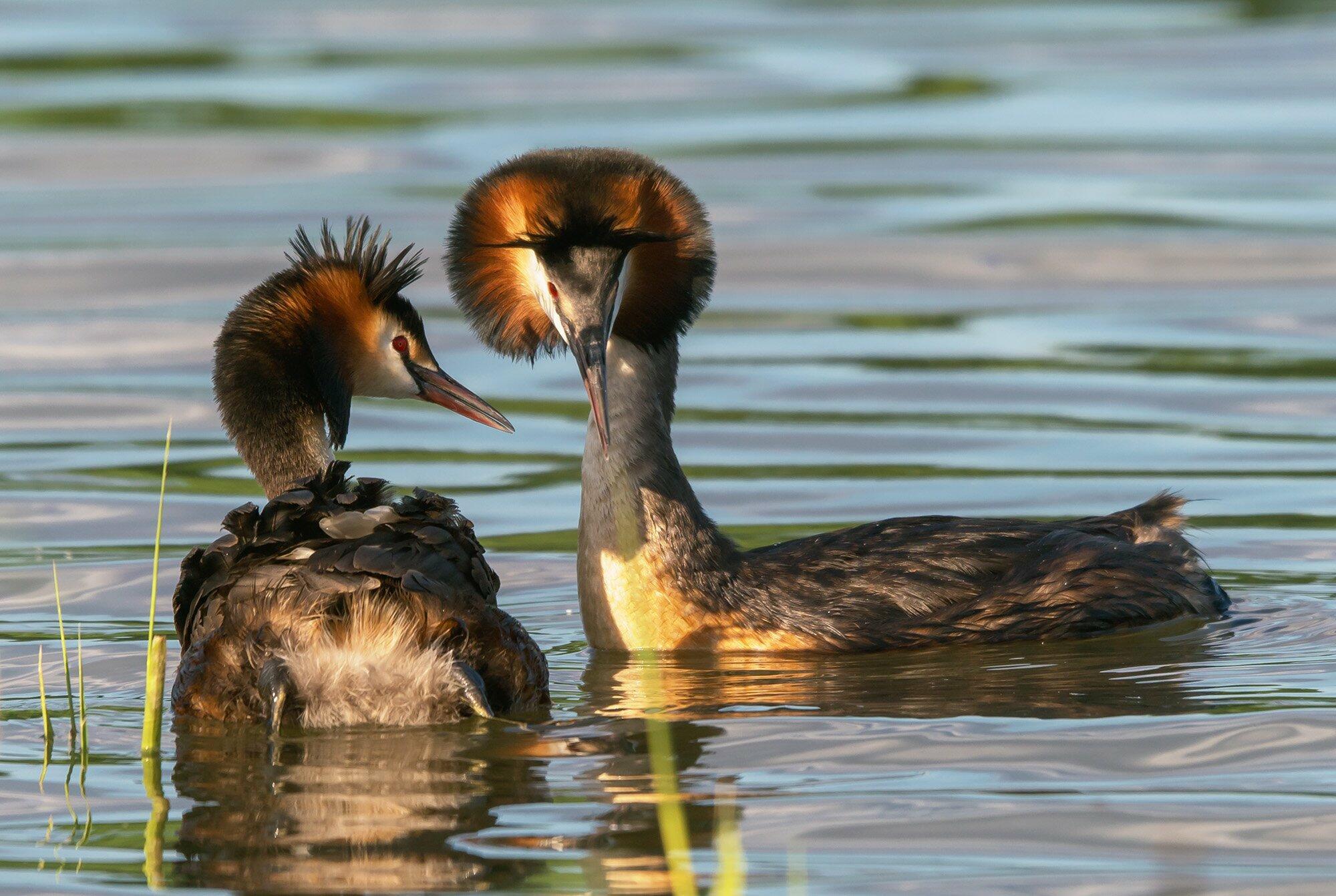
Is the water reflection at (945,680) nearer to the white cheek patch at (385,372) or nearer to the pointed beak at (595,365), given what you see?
the pointed beak at (595,365)

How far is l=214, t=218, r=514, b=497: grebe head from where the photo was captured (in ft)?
24.7

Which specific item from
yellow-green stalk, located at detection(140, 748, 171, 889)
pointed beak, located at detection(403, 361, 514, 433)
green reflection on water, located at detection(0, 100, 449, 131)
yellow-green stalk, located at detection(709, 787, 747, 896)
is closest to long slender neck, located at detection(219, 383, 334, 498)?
pointed beak, located at detection(403, 361, 514, 433)

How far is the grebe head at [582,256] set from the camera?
25.5ft

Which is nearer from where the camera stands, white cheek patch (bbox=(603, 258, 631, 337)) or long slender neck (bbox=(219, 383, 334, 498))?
long slender neck (bbox=(219, 383, 334, 498))

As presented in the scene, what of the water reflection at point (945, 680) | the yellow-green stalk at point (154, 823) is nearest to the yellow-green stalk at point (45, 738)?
the yellow-green stalk at point (154, 823)

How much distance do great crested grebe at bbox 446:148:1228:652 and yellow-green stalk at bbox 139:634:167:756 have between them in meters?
2.15

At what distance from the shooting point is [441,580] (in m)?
6.45

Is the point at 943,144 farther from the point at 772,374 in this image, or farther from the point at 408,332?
the point at 408,332

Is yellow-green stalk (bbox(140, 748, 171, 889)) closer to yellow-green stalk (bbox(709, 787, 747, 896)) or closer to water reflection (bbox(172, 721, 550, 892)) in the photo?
water reflection (bbox(172, 721, 550, 892))

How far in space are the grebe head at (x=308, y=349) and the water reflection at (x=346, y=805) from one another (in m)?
1.20

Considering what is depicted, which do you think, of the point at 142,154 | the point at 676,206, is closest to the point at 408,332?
the point at 676,206

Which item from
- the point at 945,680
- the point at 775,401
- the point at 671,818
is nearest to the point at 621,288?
the point at 945,680

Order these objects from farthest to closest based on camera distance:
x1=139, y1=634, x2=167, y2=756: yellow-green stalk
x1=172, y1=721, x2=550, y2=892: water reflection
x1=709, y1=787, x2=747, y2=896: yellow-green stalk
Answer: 1. x1=139, y1=634, x2=167, y2=756: yellow-green stalk
2. x1=172, y1=721, x2=550, y2=892: water reflection
3. x1=709, y1=787, x2=747, y2=896: yellow-green stalk

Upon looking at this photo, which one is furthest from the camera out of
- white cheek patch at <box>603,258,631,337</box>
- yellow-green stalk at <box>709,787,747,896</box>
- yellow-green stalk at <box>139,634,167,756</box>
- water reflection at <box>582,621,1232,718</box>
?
white cheek patch at <box>603,258,631,337</box>
